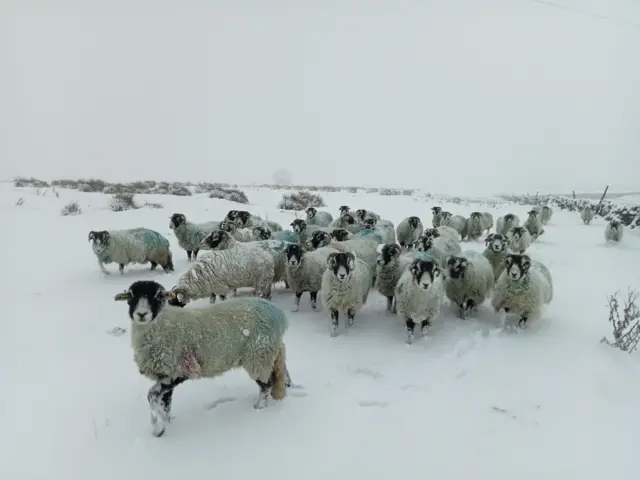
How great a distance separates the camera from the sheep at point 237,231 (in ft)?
34.9

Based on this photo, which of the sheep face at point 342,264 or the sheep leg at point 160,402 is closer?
the sheep leg at point 160,402

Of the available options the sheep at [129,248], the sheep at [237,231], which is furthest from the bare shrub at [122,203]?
the sheep at [237,231]

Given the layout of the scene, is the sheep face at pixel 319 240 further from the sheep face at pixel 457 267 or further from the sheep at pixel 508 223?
the sheep at pixel 508 223

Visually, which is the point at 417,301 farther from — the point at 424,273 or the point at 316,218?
the point at 316,218

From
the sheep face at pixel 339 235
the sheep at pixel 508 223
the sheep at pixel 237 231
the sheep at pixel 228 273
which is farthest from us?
the sheep at pixel 508 223

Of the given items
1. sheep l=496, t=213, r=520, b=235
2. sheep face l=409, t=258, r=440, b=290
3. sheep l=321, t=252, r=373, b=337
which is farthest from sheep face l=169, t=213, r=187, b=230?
sheep l=496, t=213, r=520, b=235

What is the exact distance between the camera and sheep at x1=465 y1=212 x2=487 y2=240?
16672 mm

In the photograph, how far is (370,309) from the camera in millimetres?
8367

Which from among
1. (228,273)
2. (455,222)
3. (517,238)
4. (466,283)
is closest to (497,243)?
(466,283)

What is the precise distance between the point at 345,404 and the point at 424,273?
2.41 metres

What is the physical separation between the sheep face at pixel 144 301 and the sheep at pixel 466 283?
538 cm

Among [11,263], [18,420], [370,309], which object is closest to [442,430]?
[370,309]

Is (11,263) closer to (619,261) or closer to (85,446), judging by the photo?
(85,446)

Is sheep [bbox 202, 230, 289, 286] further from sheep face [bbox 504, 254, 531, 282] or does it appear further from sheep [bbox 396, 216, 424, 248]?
sheep [bbox 396, 216, 424, 248]
